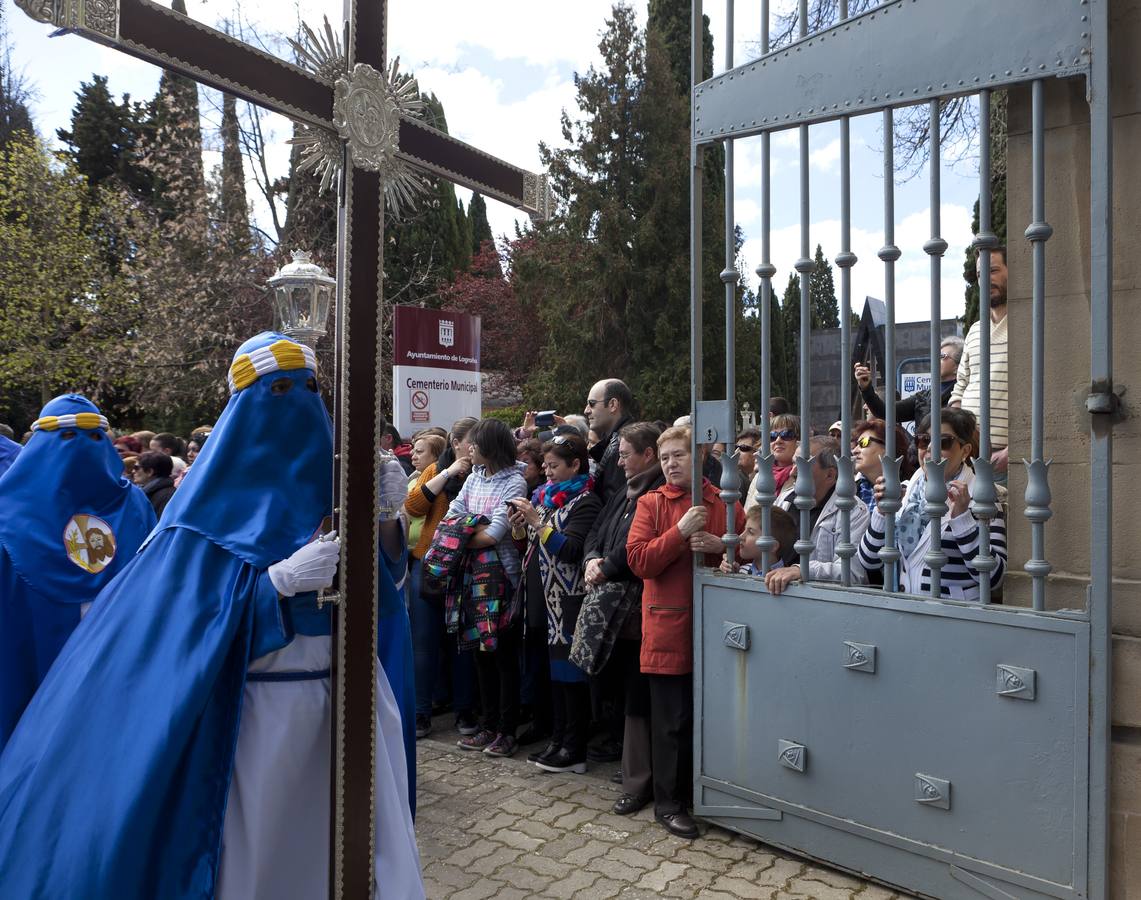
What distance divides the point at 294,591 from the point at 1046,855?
2566 mm

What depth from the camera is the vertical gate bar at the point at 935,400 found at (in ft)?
11.1

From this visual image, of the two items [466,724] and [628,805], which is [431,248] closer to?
[466,724]

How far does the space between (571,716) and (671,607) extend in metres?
1.20

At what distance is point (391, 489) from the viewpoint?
3.01 meters

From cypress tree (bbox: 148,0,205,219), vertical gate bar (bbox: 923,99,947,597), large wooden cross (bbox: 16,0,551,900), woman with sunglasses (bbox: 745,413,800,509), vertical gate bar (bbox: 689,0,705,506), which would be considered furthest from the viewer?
cypress tree (bbox: 148,0,205,219)

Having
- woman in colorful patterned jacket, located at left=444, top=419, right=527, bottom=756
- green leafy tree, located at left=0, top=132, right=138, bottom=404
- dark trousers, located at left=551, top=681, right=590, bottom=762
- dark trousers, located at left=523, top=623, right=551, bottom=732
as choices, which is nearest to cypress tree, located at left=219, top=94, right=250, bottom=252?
green leafy tree, located at left=0, top=132, right=138, bottom=404

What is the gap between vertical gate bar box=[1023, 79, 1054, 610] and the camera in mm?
3168

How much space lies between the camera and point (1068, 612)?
3104 mm

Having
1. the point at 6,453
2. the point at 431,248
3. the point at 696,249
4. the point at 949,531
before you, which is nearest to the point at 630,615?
the point at 949,531

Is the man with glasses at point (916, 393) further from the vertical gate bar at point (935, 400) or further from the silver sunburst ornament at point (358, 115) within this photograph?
the silver sunburst ornament at point (358, 115)

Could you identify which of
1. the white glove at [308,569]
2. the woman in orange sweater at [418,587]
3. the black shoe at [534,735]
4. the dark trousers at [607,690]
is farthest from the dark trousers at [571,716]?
the white glove at [308,569]

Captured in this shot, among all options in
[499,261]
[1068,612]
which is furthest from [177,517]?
[499,261]

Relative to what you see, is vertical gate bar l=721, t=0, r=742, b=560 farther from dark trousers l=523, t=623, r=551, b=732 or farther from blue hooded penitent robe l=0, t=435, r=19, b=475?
blue hooded penitent robe l=0, t=435, r=19, b=475

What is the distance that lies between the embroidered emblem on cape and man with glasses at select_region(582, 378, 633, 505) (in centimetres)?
243
